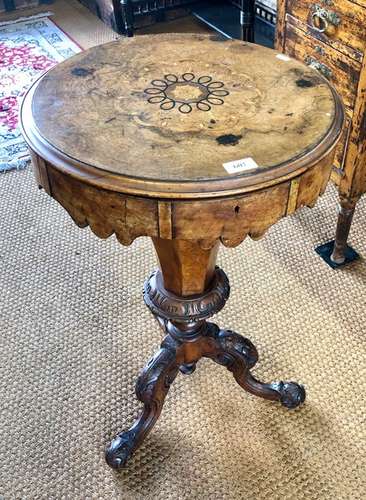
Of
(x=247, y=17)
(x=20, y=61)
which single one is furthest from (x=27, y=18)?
(x=247, y=17)

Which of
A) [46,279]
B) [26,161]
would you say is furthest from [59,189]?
[26,161]

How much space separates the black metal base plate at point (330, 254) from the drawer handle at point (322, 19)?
589 millimetres

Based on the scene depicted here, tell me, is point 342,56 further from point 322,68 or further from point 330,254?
point 330,254

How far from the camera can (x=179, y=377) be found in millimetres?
1317

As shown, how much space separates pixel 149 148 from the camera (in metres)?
0.83

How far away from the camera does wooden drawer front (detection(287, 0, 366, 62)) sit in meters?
1.28

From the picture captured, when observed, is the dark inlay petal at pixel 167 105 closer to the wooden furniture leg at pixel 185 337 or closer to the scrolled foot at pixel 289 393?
the wooden furniture leg at pixel 185 337

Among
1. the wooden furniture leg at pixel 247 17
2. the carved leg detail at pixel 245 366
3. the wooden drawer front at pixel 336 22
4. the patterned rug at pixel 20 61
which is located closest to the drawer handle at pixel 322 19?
the wooden drawer front at pixel 336 22

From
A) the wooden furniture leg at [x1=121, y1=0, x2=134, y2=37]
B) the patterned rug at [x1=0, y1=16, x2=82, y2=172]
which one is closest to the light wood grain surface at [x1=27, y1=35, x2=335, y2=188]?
the patterned rug at [x1=0, y1=16, x2=82, y2=172]

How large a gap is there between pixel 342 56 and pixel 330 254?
1.78 feet

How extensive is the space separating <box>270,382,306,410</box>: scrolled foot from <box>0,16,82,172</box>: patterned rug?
51.5 inches

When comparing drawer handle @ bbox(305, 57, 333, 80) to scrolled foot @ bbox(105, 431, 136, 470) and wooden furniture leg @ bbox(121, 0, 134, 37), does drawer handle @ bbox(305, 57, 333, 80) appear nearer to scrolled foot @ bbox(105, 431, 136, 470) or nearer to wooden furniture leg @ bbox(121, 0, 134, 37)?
scrolled foot @ bbox(105, 431, 136, 470)

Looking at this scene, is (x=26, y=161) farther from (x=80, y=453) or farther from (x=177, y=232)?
(x=177, y=232)

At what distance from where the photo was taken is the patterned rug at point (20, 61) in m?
2.16
